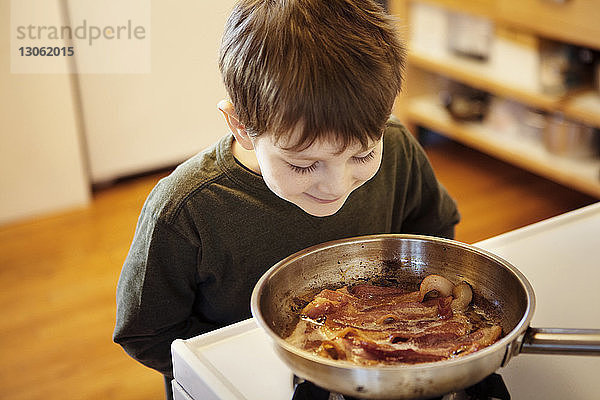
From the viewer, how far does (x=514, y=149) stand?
2650mm

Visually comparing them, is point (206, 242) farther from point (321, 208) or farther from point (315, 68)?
point (315, 68)

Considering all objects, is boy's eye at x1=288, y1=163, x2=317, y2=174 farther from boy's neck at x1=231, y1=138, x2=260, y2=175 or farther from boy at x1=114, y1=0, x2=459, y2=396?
boy's neck at x1=231, y1=138, x2=260, y2=175

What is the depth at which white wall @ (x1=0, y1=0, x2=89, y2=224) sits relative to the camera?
2.44 meters

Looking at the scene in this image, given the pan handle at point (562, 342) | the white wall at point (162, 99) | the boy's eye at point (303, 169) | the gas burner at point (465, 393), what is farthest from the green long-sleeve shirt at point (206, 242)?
the white wall at point (162, 99)

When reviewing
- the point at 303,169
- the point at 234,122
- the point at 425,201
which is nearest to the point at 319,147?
the point at 303,169

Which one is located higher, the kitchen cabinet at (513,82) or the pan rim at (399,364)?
the pan rim at (399,364)

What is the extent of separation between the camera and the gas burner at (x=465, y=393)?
71 centimetres

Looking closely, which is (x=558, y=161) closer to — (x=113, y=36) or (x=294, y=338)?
(x=113, y=36)

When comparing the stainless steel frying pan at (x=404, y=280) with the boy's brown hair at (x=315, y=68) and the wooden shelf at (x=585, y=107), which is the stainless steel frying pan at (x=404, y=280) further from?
the wooden shelf at (x=585, y=107)

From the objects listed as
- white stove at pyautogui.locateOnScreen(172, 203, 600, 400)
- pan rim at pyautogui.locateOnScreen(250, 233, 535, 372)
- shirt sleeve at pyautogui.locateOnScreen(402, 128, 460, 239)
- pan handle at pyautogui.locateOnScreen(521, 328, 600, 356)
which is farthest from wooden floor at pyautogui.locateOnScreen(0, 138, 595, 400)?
pan handle at pyautogui.locateOnScreen(521, 328, 600, 356)

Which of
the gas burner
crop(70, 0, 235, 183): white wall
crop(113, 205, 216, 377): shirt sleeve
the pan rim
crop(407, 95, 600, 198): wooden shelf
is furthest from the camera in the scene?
crop(70, 0, 235, 183): white wall

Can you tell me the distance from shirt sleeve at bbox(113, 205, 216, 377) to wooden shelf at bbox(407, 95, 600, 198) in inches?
67.3

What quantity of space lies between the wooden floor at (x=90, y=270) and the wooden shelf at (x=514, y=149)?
126mm

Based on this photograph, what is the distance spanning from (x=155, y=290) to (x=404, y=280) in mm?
361
